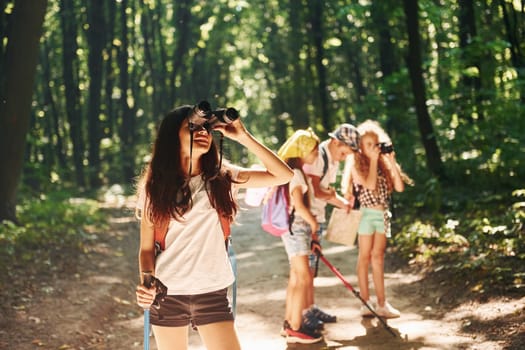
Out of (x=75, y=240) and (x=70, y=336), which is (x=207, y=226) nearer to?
(x=70, y=336)

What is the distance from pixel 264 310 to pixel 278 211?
79.9 inches

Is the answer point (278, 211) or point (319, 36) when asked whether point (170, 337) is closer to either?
point (278, 211)

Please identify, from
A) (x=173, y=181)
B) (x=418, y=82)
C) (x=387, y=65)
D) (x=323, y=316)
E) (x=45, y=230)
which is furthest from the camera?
(x=387, y=65)

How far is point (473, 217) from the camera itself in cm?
1165

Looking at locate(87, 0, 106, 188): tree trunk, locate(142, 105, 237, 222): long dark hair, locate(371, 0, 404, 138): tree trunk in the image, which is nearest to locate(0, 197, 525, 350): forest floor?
locate(142, 105, 237, 222): long dark hair

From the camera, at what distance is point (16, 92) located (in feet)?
40.5

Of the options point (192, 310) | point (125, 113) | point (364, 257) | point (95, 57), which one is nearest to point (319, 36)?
point (95, 57)

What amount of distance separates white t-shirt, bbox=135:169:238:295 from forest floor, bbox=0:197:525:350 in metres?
1.17

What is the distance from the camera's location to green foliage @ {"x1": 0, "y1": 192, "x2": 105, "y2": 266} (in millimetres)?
10977

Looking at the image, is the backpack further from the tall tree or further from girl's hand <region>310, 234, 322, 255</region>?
the tall tree

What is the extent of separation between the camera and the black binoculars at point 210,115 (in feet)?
11.9

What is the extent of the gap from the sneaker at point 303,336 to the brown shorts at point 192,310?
3148 millimetres

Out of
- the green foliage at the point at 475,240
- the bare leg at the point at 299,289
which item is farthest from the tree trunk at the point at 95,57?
the bare leg at the point at 299,289

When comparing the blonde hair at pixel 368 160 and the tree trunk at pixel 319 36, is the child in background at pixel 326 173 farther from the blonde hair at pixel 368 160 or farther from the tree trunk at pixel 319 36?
the tree trunk at pixel 319 36
